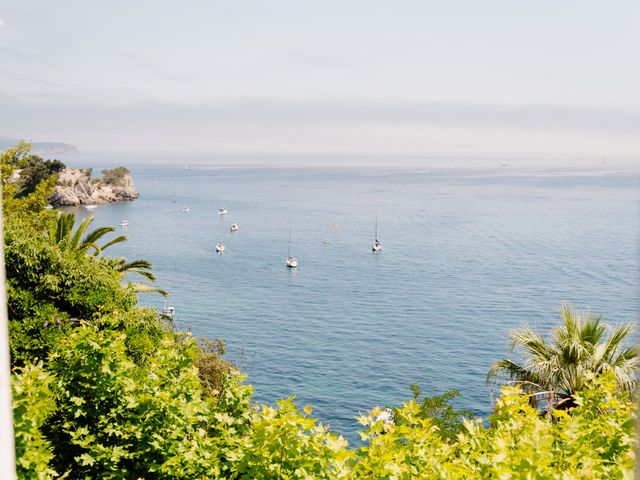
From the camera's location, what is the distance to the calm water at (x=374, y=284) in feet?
110

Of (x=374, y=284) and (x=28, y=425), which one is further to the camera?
(x=374, y=284)

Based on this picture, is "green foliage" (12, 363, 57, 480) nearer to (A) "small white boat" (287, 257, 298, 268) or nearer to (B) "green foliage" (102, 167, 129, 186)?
(A) "small white boat" (287, 257, 298, 268)

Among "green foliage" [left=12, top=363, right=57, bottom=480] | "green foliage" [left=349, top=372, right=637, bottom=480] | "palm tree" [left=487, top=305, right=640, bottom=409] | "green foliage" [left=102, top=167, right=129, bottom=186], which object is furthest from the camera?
"green foliage" [left=102, top=167, right=129, bottom=186]

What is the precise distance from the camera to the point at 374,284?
5272cm

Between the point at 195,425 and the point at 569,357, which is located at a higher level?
the point at 569,357

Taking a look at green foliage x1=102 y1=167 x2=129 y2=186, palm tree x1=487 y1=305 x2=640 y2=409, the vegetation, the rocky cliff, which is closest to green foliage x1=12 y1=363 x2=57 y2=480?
the vegetation

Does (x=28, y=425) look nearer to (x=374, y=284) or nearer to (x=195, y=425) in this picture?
(x=195, y=425)

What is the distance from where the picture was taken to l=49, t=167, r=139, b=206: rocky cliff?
309ft

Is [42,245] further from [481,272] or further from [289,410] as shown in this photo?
[481,272]

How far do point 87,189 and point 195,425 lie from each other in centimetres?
10205

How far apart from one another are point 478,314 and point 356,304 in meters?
9.23

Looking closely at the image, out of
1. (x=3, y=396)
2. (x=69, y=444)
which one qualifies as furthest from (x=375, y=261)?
(x=3, y=396)

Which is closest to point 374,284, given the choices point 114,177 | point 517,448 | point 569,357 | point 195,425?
point 569,357

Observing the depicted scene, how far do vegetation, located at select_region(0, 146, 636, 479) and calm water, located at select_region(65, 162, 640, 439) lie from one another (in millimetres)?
2053
